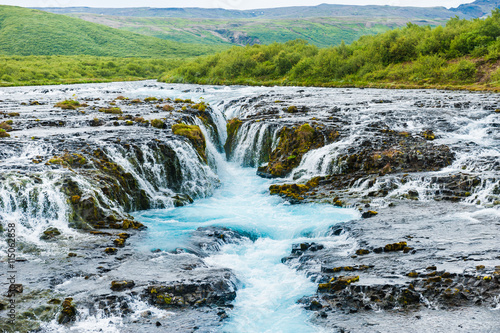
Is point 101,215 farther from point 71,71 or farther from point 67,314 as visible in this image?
point 71,71

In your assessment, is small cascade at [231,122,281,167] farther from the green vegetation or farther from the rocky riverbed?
the green vegetation

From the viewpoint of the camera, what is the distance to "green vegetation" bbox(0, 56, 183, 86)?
80312mm

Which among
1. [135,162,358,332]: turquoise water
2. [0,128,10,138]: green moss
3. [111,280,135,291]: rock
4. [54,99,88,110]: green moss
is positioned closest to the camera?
[135,162,358,332]: turquoise water

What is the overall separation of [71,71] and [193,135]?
85495 mm

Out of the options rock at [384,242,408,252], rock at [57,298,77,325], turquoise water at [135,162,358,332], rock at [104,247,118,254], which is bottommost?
turquoise water at [135,162,358,332]

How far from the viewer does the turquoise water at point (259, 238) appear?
10031 millimetres

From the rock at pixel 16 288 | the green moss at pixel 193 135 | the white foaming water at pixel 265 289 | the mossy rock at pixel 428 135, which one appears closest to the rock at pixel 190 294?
the white foaming water at pixel 265 289

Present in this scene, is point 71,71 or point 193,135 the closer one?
point 193,135

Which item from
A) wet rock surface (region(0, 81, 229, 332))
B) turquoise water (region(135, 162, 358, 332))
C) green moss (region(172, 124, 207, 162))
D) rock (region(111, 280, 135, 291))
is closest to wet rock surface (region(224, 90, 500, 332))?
turquoise water (region(135, 162, 358, 332))

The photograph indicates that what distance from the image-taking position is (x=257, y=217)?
17.5 m

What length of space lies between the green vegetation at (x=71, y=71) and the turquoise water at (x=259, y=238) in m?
69.0

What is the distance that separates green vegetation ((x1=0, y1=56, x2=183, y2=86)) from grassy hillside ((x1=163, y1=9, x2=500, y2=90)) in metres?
27.7

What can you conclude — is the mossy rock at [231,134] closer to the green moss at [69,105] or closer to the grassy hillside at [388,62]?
the green moss at [69,105]

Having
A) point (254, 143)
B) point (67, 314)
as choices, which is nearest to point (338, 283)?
point (67, 314)
